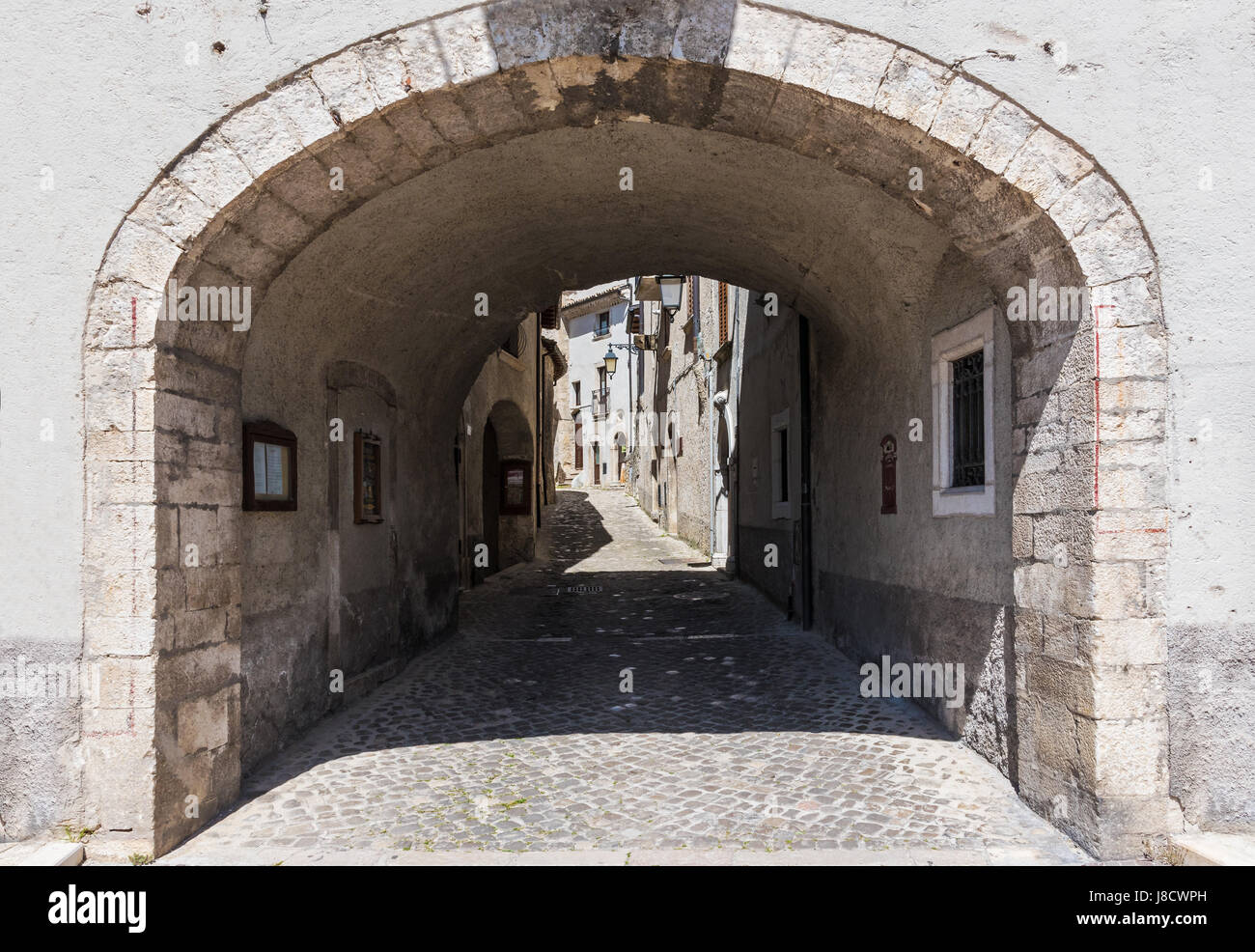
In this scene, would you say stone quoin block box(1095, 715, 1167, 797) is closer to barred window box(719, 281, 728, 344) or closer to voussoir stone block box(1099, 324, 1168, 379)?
voussoir stone block box(1099, 324, 1168, 379)

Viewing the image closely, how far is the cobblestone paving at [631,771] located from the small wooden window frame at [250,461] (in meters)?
1.51

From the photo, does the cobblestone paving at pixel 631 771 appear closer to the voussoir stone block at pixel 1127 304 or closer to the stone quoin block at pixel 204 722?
the stone quoin block at pixel 204 722

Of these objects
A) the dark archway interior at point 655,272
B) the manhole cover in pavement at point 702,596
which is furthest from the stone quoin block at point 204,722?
the manhole cover in pavement at point 702,596

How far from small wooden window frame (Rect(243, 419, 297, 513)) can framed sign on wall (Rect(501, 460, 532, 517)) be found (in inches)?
446

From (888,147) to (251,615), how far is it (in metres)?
4.29

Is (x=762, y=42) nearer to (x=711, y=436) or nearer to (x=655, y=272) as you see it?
(x=655, y=272)

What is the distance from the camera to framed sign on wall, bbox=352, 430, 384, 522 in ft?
21.5

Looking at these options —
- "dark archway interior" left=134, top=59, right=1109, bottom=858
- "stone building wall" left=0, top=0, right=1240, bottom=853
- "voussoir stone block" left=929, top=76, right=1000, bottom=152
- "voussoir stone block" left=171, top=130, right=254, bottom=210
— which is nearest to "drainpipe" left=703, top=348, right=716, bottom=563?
"dark archway interior" left=134, top=59, right=1109, bottom=858

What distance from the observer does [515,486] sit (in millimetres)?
16859

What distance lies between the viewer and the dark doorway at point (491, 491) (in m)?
15.9

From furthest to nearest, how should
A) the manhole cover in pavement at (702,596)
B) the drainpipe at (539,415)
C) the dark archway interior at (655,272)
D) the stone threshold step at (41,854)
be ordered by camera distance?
1. the drainpipe at (539,415)
2. the manhole cover in pavement at (702,596)
3. the dark archway interior at (655,272)
4. the stone threshold step at (41,854)

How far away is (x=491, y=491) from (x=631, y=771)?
12226 mm

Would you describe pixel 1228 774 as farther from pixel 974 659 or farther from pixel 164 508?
pixel 164 508

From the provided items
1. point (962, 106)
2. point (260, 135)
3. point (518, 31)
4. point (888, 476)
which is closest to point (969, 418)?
point (888, 476)
